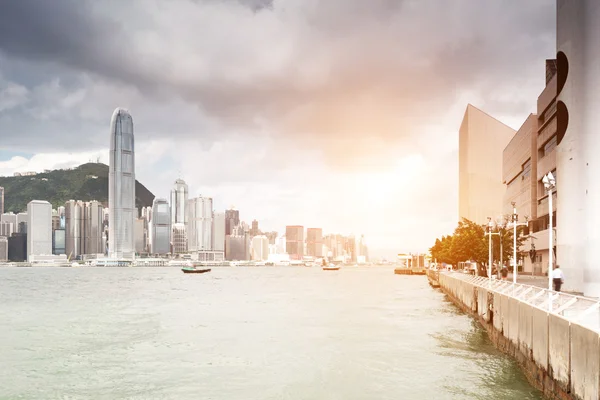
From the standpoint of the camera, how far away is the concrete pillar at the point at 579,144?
146 ft

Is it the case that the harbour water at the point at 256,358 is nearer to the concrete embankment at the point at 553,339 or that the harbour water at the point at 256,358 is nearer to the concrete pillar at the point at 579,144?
the concrete embankment at the point at 553,339

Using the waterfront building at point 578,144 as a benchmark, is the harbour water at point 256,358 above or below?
below

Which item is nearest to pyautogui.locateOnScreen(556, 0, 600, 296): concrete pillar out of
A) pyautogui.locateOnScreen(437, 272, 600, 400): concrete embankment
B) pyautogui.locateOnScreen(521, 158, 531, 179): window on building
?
pyautogui.locateOnScreen(437, 272, 600, 400): concrete embankment

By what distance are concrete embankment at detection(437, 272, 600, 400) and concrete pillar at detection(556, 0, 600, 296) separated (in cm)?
1836

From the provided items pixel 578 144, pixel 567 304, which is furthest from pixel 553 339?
pixel 578 144

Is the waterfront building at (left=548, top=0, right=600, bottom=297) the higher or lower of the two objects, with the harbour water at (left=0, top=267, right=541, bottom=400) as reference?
higher

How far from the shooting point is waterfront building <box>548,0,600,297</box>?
44.5 metres

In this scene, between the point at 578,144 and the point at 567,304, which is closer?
the point at 567,304

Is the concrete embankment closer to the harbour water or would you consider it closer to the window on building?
the harbour water

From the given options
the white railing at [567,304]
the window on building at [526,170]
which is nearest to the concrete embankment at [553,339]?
the white railing at [567,304]

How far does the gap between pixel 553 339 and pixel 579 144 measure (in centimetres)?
3443

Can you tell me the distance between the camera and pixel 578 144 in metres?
47.8

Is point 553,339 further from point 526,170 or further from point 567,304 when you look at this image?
point 526,170

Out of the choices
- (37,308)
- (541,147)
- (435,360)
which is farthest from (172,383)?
(541,147)
